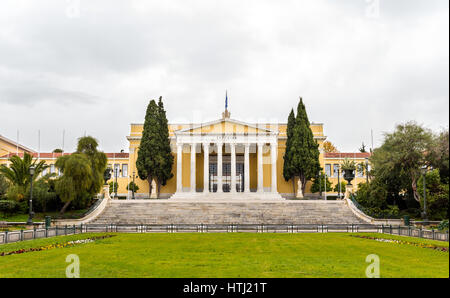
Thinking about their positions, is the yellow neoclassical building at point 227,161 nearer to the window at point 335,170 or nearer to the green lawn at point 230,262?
the window at point 335,170

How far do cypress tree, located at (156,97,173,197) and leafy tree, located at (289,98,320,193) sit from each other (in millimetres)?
16496

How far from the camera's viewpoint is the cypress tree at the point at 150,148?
52438mm

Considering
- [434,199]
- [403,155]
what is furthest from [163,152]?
[434,199]

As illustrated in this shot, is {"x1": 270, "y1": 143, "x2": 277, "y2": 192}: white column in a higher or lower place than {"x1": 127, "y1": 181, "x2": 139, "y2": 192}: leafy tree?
higher

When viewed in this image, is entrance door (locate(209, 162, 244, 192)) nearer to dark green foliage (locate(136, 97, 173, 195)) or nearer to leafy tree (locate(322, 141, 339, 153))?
dark green foliage (locate(136, 97, 173, 195))

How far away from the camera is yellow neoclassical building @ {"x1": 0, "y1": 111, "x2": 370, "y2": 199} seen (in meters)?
55.1

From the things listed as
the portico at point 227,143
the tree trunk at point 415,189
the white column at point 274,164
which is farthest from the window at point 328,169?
the tree trunk at point 415,189

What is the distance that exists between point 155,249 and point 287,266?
693 cm

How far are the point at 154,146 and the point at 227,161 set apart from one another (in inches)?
498

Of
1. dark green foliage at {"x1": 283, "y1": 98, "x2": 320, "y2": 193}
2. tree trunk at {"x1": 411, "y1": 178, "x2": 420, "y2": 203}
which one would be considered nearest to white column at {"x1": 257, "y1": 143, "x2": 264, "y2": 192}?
dark green foliage at {"x1": 283, "y1": 98, "x2": 320, "y2": 193}

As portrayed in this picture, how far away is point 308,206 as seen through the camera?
4256cm
